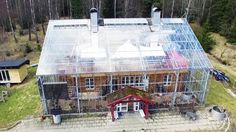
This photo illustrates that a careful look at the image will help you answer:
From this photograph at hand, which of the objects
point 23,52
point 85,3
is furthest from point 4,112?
point 85,3

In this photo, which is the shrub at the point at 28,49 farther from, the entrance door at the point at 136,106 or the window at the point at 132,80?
the entrance door at the point at 136,106

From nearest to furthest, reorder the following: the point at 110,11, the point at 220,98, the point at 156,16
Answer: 1. the point at 220,98
2. the point at 156,16
3. the point at 110,11

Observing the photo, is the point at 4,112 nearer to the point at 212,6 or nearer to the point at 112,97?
the point at 112,97

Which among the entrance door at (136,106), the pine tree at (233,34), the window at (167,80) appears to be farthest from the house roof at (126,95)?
the pine tree at (233,34)

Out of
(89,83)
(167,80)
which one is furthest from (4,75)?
(167,80)

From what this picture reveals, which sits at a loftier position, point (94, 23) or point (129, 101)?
point (94, 23)

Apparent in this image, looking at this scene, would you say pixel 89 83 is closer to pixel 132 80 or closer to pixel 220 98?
pixel 132 80

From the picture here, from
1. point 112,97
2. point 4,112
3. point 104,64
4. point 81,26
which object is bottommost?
point 4,112
